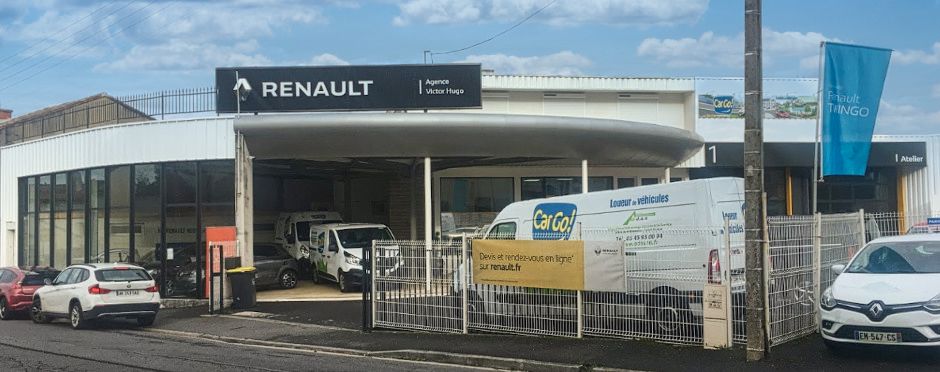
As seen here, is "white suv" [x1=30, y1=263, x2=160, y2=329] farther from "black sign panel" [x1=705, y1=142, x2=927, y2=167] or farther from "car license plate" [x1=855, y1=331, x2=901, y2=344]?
"black sign panel" [x1=705, y1=142, x2=927, y2=167]

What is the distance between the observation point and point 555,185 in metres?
28.7

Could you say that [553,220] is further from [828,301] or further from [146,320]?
[146,320]

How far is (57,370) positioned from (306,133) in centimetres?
1052

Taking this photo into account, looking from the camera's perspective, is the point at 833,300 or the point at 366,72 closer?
the point at 833,300

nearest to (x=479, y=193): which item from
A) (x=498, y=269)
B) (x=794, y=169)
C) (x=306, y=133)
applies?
(x=306, y=133)

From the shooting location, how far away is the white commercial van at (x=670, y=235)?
11711 mm

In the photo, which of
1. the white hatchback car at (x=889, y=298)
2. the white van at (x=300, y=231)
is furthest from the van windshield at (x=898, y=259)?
the white van at (x=300, y=231)

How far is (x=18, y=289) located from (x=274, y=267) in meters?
6.74

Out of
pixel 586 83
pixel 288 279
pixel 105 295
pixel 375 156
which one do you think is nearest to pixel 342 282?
pixel 288 279

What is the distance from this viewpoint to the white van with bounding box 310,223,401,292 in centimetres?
2311

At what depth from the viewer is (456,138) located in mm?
21719

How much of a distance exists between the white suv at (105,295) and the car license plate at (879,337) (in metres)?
14.6

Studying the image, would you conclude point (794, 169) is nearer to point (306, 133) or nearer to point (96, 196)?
point (306, 133)

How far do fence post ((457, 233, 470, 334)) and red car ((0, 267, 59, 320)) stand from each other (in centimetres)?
1274
